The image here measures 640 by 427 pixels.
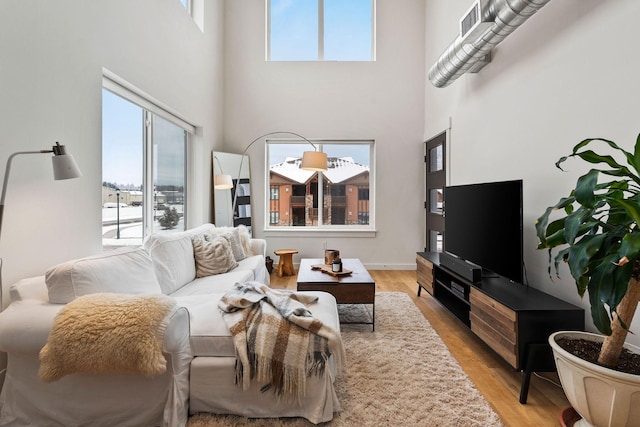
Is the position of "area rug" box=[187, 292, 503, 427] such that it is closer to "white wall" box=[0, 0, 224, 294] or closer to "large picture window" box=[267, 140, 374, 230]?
"white wall" box=[0, 0, 224, 294]

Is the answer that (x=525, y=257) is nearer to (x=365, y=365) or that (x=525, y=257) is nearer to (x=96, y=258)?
(x=365, y=365)

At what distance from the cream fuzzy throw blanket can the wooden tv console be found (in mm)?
1923

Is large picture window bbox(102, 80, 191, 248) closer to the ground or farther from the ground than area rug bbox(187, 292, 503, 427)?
farther from the ground

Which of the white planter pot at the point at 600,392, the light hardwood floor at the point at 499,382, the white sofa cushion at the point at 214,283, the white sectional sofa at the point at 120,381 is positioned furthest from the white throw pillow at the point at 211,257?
the white planter pot at the point at 600,392

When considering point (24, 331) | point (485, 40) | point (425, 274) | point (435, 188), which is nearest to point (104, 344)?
point (24, 331)

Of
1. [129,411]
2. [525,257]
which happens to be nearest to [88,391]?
[129,411]

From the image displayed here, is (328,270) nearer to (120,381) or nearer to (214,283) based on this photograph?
(214,283)

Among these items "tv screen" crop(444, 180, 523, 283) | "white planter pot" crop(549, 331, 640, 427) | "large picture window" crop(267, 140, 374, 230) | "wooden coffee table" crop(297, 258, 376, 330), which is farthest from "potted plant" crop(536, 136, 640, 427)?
"large picture window" crop(267, 140, 374, 230)

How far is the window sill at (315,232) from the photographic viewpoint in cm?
530

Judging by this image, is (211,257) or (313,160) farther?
(313,160)

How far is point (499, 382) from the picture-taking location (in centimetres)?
207

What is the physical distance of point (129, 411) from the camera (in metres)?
1.59

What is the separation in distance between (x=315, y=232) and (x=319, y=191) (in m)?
0.70

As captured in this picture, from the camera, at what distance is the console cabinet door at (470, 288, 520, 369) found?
192cm
